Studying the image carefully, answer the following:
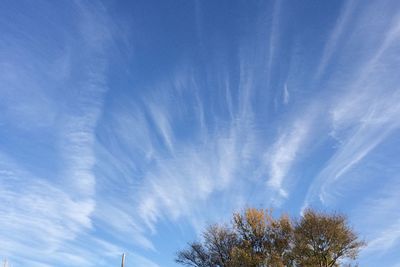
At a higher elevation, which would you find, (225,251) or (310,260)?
(225,251)

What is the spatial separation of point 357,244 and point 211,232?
19.0 metres

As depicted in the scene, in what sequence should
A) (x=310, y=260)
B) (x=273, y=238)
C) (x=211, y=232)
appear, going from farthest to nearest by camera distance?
(x=211, y=232) → (x=273, y=238) → (x=310, y=260)

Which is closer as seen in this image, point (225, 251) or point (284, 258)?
point (284, 258)

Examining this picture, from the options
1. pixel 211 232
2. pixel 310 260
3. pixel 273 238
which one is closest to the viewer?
pixel 310 260

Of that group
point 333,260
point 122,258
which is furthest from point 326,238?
point 122,258

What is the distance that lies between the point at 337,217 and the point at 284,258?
832cm

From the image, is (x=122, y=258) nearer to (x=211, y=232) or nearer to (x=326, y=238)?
(x=211, y=232)

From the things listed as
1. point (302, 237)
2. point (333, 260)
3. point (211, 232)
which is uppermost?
point (211, 232)

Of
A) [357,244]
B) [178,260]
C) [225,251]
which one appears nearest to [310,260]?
[357,244]

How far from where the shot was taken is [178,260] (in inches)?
2454

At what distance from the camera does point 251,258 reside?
2114 inches

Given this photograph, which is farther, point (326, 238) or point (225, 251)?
point (225, 251)

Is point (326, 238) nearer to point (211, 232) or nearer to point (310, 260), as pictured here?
point (310, 260)

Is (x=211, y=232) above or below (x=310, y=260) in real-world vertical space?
above
